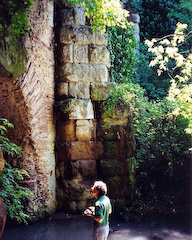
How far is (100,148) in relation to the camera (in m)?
5.91

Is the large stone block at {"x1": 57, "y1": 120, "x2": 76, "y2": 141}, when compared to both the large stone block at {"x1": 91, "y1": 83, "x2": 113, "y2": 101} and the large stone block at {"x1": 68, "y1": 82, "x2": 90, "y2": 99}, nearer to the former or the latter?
the large stone block at {"x1": 68, "y1": 82, "x2": 90, "y2": 99}

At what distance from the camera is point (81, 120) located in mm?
5770

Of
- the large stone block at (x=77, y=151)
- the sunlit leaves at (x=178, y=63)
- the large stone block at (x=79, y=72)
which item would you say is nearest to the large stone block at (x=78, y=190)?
the large stone block at (x=77, y=151)

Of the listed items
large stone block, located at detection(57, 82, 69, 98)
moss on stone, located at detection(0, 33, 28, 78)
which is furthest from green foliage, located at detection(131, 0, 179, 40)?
moss on stone, located at detection(0, 33, 28, 78)

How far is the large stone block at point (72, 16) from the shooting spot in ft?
19.2

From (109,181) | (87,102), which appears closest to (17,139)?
(87,102)

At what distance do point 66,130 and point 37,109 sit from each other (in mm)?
781

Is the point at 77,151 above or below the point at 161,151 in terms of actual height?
above

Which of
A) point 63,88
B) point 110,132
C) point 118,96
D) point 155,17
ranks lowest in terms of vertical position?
point 110,132

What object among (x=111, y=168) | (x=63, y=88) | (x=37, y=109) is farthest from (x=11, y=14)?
(x=111, y=168)

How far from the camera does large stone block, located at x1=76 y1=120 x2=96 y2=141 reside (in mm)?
5766

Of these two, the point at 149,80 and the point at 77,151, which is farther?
the point at 149,80

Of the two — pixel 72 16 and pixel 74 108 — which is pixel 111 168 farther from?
pixel 72 16

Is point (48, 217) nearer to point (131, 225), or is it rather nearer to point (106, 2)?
point (131, 225)
